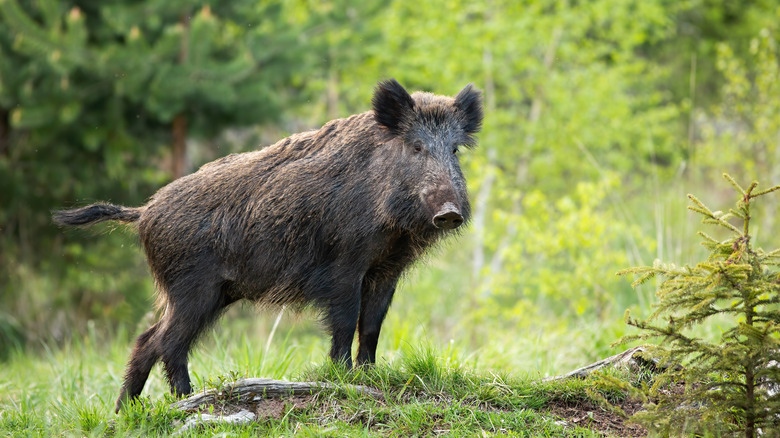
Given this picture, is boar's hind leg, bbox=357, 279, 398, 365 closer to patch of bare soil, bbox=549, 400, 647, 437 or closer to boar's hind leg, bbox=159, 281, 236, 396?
boar's hind leg, bbox=159, 281, 236, 396

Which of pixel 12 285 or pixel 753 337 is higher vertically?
pixel 753 337

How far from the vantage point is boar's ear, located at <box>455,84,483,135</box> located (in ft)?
15.9

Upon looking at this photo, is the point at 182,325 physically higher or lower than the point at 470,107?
lower

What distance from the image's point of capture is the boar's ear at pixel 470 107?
4840mm

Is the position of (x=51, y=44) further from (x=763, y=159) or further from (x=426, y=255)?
(x=763, y=159)

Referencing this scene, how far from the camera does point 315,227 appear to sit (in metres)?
4.51

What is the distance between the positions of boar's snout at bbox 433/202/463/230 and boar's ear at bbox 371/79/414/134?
0.71m

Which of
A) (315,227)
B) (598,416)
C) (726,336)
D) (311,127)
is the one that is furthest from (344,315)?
(311,127)

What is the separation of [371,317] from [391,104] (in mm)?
1314

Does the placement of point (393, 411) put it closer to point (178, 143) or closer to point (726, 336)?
point (726, 336)

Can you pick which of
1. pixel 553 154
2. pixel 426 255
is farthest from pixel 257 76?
pixel 553 154

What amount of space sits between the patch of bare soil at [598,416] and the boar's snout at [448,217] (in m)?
1.12

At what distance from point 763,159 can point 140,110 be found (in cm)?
Result: 904

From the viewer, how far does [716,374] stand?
4254 mm
